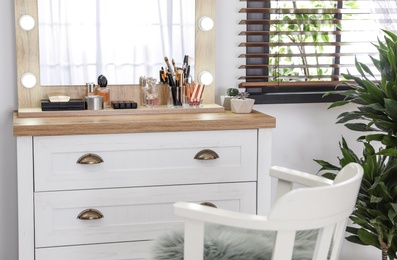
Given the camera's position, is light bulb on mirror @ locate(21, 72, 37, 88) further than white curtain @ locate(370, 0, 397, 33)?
No

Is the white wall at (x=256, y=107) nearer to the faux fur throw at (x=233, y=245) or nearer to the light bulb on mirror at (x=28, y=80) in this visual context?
the light bulb on mirror at (x=28, y=80)

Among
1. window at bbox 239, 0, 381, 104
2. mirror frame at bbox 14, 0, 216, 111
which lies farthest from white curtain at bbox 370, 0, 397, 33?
mirror frame at bbox 14, 0, 216, 111

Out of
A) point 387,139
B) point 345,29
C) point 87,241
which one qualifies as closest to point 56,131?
point 87,241

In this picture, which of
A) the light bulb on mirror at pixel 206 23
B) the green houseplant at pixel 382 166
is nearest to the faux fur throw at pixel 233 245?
the green houseplant at pixel 382 166

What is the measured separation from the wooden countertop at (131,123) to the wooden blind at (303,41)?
49cm

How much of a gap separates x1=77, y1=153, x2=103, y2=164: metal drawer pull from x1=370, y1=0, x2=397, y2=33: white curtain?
1.49 meters

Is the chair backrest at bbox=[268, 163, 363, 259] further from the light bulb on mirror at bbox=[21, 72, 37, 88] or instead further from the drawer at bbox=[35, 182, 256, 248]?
the light bulb on mirror at bbox=[21, 72, 37, 88]

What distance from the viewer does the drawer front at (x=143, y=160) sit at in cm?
262

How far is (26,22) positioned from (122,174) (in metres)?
0.80

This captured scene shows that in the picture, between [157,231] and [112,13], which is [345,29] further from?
[157,231]

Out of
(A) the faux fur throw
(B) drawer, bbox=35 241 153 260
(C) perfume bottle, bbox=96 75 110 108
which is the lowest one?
(B) drawer, bbox=35 241 153 260

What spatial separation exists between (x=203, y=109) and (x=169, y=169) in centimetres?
39

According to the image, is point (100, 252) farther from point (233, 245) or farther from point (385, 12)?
point (385, 12)

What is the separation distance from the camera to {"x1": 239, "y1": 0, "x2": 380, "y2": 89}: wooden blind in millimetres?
3271
